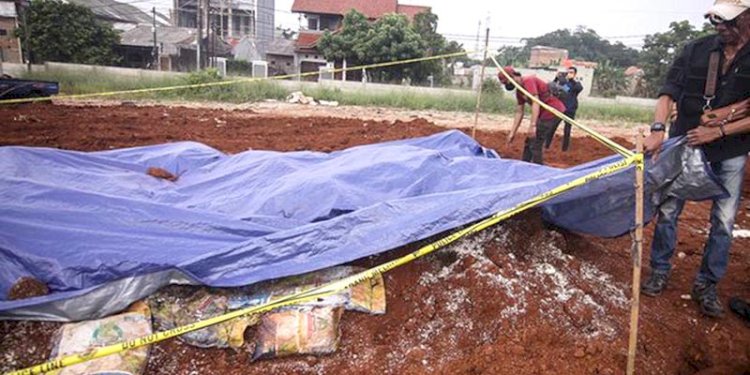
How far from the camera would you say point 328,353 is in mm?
2068

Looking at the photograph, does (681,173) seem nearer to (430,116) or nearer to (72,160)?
(72,160)

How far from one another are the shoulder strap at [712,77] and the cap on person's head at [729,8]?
227 mm

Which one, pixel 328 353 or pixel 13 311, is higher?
pixel 13 311

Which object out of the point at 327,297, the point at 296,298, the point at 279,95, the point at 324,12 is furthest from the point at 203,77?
the point at 296,298

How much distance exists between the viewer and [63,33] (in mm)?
20641

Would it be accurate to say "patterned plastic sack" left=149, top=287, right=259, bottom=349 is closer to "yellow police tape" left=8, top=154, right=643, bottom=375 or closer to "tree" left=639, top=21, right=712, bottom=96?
"yellow police tape" left=8, top=154, right=643, bottom=375

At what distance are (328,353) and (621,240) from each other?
7.96 ft

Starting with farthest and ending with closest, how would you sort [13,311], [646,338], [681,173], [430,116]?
[430,116], [681,173], [646,338], [13,311]

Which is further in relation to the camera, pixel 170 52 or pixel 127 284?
pixel 170 52

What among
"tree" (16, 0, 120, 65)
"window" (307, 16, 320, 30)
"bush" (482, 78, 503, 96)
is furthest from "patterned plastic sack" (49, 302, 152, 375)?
"window" (307, 16, 320, 30)

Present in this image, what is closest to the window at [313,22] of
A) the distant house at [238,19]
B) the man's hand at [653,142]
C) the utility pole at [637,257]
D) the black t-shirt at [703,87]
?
the distant house at [238,19]

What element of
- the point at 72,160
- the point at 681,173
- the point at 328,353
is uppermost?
the point at 681,173

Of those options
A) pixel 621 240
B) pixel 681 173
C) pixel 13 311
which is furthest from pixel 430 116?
pixel 13 311

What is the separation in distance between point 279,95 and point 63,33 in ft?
42.4
